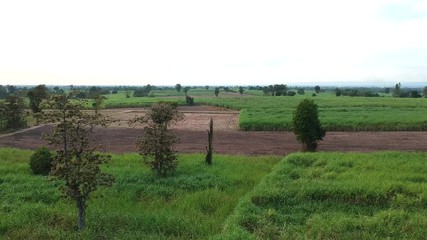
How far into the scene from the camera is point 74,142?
1127 cm

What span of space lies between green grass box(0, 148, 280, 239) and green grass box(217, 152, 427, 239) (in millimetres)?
1055

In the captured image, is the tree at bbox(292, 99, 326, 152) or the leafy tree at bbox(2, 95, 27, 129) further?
the leafy tree at bbox(2, 95, 27, 129)

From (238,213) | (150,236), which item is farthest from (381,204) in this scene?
(150,236)

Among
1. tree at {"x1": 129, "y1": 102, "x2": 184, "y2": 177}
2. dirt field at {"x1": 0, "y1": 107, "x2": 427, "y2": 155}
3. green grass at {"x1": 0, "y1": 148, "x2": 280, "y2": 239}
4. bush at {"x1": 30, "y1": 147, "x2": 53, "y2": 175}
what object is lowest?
dirt field at {"x1": 0, "y1": 107, "x2": 427, "y2": 155}

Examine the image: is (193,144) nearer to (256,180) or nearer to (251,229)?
(256,180)

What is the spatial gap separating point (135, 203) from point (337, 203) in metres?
6.84

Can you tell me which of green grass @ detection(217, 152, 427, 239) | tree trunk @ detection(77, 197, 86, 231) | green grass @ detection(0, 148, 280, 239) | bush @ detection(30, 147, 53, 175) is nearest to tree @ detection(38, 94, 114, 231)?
tree trunk @ detection(77, 197, 86, 231)

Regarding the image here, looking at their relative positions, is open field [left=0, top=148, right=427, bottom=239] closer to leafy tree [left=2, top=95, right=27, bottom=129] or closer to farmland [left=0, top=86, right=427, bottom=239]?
farmland [left=0, top=86, right=427, bottom=239]

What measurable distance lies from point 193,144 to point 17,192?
16.5 meters

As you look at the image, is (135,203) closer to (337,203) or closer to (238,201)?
(238,201)

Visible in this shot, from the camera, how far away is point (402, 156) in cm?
1966

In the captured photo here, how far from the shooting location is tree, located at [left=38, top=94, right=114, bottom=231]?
35.1 ft

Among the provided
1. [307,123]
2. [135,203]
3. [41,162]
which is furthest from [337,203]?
[41,162]

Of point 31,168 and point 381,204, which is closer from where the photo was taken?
point 381,204
